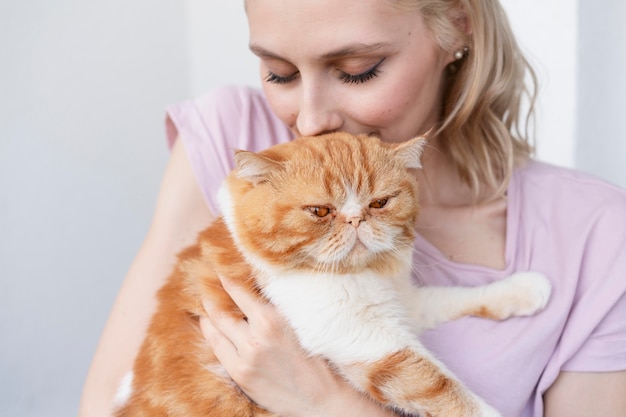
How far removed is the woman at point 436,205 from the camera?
4.62ft

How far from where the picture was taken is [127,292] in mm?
1673

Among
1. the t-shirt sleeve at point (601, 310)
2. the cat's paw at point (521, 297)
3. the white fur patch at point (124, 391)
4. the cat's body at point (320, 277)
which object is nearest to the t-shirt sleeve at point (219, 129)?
the cat's body at point (320, 277)

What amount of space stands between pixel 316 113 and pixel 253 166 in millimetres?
282

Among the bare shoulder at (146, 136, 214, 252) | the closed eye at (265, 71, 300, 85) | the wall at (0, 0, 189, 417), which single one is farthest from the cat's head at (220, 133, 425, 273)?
the wall at (0, 0, 189, 417)

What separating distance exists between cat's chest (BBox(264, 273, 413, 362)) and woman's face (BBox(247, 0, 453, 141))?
1.24 ft

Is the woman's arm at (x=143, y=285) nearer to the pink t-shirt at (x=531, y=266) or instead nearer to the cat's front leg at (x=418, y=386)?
the pink t-shirt at (x=531, y=266)

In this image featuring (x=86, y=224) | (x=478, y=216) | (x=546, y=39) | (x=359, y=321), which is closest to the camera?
(x=359, y=321)

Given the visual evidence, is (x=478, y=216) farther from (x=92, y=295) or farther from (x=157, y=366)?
(x=92, y=295)

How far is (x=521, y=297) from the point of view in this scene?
1.54 metres

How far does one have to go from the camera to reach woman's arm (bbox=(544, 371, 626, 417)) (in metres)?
1.53

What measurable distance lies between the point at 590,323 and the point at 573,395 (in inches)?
6.5

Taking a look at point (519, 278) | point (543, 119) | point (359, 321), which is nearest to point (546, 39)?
point (543, 119)

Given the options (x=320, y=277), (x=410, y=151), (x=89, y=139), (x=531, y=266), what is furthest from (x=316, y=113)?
(x=89, y=139)

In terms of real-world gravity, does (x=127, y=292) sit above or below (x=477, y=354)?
above
